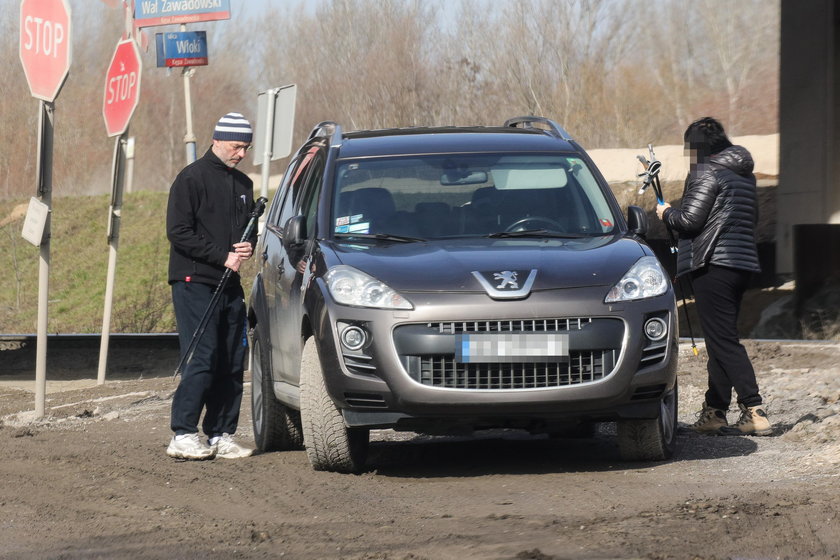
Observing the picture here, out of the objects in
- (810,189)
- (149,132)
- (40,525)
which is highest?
(149,132)

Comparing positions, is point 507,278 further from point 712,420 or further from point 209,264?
point 712,420

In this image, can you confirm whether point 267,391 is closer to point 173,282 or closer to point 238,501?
point 173,282

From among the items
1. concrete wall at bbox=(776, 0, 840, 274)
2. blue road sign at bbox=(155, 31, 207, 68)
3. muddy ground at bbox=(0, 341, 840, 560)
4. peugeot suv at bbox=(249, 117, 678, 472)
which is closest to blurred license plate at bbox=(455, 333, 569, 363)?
peugeot suv at bbox=(249, 117, 678, 472)

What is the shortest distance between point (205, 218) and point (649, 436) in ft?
9.25

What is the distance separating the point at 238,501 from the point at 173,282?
204 cm

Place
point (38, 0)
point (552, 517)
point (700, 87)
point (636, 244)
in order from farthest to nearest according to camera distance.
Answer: point (700, 87), point (38, 0), point (636, 244), point (552, 517)

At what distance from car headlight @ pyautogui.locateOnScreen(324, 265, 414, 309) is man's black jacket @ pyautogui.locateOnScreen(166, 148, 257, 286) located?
138 cm

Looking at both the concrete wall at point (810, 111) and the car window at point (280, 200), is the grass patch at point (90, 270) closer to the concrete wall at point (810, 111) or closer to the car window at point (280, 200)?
the concrete wall at point (810, 111)

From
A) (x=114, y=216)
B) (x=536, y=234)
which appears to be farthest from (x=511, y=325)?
(x=114, y=216)

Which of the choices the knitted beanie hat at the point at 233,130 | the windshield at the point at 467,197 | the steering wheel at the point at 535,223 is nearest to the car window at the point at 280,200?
the knitted beanie hat at the point at 233,130

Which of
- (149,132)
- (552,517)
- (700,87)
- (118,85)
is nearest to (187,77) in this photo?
(118,85)

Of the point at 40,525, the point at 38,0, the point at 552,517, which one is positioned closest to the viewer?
the point at 552,517

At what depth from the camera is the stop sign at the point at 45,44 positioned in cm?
1097

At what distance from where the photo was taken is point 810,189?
64.1 ft
